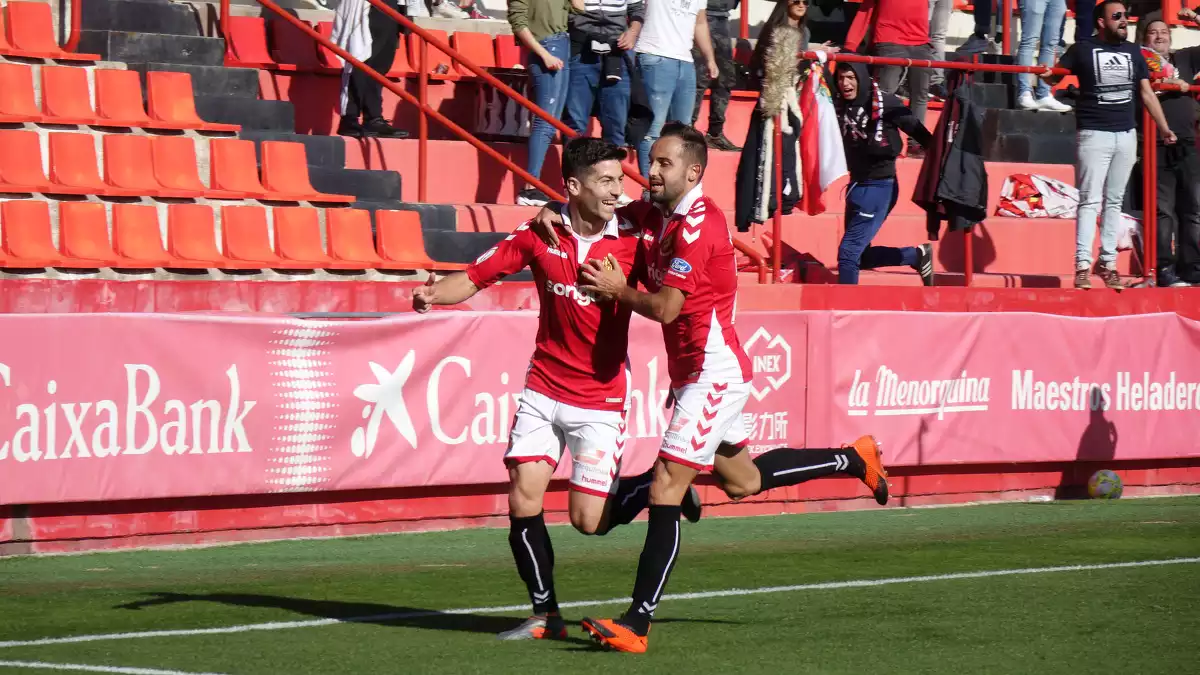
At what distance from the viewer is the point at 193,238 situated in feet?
40.1

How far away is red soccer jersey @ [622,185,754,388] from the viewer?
712 centimetres

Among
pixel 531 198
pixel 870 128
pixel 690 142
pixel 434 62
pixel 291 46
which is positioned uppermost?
pixel 690 142

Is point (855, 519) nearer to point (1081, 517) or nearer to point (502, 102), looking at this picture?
point (1081, 517)

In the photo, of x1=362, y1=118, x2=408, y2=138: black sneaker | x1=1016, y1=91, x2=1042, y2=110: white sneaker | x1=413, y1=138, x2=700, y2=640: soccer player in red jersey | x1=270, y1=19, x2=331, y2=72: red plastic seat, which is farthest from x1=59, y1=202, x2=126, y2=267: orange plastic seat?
x1=1016, y1=91, x2=1042, y2=110: white sneaker

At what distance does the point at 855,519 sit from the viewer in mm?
12469

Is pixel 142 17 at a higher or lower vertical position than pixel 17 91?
higher

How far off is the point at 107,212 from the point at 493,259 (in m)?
5.47

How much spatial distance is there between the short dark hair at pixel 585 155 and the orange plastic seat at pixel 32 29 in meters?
7.43

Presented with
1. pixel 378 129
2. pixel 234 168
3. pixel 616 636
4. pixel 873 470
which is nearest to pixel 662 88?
pixel 378 129

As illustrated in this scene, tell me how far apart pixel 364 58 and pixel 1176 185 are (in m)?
7.59

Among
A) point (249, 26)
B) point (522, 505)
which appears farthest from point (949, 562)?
point (249, 26)

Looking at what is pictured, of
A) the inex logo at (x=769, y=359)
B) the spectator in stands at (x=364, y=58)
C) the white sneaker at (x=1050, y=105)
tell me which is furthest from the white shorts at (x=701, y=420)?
the white sneaker at (x=1050, y=105)

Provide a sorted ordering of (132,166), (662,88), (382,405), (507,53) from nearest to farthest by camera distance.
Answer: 1. (382,405)
2. (132,166)
3. (662,88)
4. (507,53)

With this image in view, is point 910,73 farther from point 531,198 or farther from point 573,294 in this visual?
point 573,294
